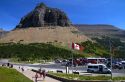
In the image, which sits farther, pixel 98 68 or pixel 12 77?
pixel 98 68

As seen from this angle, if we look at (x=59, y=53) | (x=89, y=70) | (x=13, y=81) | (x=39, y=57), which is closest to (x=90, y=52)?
(x=59, y=53)

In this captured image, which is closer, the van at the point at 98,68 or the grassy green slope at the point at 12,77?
the grassy green slope at the point at 12,77

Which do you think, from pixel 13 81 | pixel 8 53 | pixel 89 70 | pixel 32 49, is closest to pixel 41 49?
pixel 32 49

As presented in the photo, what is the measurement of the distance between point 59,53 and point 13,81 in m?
134

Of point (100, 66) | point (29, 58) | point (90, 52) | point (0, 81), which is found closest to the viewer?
Answer: point (0, 81)

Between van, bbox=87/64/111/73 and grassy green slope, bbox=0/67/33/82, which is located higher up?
van, bbox=87/64/111/73

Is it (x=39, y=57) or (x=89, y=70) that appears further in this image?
(x=39, y=57)

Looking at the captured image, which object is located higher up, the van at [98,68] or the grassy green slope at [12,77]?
the van at [98,68]

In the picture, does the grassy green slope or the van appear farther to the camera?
the van

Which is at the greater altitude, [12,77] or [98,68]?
[98,68]

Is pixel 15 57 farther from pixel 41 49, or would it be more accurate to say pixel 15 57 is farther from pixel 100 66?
pixel 100 66

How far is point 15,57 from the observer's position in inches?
7072

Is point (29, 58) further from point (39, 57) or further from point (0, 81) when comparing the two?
point (0, 81)

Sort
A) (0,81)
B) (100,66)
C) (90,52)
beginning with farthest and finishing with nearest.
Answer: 1. (90,52)
2. (100,66)
3. (0,81)
